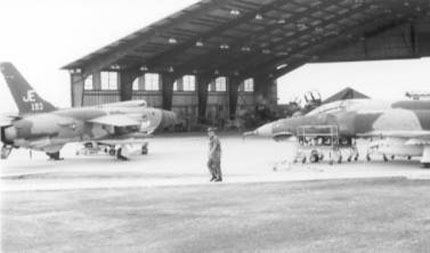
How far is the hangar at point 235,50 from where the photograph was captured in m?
38.9

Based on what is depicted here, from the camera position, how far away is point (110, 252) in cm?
833

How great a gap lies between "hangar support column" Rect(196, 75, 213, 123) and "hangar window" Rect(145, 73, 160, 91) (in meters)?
4.31

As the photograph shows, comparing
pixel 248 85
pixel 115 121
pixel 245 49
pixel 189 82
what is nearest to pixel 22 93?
pixel 115 121

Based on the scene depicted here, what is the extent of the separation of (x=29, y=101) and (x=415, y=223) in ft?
59.2

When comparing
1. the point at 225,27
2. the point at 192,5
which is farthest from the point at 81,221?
the point at 225,27

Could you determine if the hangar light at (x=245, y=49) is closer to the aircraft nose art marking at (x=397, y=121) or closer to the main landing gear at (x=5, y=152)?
the aircraft nose art marking at (x=397, y=121)

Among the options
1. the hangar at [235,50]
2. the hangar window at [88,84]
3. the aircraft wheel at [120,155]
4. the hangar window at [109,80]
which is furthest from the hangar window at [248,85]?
the aircraft wheel at [120,155]

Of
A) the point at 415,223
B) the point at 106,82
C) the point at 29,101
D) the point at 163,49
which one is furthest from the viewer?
the point at 106,82

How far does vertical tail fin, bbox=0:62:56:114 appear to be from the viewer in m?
24.5

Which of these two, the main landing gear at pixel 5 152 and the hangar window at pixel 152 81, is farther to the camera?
the hangar window at pixel 152 81

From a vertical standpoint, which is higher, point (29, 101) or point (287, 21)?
point (287, 21)

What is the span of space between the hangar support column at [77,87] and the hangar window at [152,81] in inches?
371

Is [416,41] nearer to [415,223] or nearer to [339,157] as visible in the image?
[339,157]

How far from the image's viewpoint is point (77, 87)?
41875 mm
